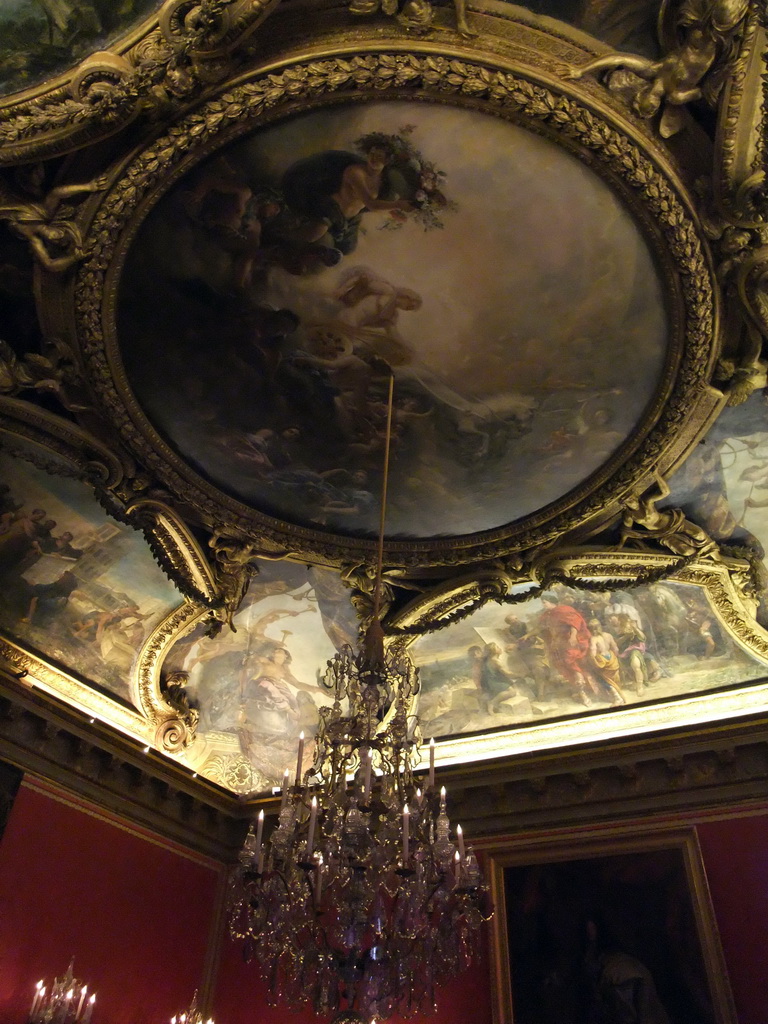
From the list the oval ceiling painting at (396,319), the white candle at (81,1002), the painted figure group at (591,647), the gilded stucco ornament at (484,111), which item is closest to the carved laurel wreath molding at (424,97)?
the gilded stucco ornament at (484,111)

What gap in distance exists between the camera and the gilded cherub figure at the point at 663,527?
8641 millimetres

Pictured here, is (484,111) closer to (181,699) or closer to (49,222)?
(49,222)

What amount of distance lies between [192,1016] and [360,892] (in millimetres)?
5864

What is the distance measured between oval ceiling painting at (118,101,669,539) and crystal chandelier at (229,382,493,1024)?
3.58 m

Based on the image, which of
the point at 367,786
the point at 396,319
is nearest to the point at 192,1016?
the point at 367,786

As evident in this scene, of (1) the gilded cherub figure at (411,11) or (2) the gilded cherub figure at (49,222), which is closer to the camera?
(1) the gilded cherub figure at (411,11)

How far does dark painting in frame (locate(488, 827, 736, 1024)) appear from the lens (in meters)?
7.89

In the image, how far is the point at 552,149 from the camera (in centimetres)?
624

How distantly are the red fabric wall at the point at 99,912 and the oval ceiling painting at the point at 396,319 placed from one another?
421 centimetres

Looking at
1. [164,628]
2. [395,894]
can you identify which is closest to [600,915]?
[395,894]

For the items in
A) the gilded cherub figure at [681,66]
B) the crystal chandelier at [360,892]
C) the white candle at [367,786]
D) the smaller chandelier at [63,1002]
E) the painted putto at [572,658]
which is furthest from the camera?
the painted putto at [572,658]

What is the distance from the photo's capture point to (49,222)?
6312mm

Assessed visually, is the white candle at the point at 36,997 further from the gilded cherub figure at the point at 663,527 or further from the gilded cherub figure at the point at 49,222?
the gilded cherub figure at the point at 663,527

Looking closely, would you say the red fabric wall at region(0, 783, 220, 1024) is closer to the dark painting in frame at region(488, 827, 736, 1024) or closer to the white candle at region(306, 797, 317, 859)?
the dark painting in frame at region(488, 827, 736, 1024)
